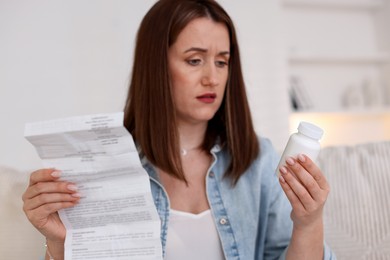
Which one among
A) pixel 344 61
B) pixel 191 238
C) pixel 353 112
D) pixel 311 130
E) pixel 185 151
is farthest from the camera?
Result: pixel 344 61

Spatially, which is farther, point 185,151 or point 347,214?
point 185,151

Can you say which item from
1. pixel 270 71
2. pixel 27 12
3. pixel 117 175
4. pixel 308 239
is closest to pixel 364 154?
pixel 308 239

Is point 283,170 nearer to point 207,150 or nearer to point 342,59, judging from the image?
point 207,150

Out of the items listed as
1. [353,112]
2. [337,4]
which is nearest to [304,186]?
[353,112]

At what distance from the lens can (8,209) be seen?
1.02m

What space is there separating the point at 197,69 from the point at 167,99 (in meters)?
0.10

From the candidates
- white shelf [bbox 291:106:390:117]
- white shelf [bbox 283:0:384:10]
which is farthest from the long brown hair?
white shelf [bbox 283:0:384:10]

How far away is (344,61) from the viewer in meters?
2.72

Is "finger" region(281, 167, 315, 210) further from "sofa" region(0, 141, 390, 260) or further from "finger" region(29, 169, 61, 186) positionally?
"finger" region(29, 169, 61, 186)

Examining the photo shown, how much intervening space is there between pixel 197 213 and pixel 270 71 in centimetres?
160

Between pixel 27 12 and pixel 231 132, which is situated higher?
pixel 27 12

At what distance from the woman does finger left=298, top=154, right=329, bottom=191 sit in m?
0.22

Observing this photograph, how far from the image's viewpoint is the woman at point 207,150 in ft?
3.27

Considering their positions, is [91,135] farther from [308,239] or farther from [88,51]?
[88,51]
